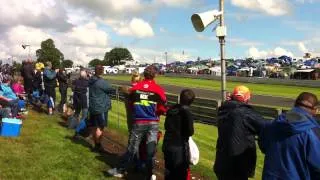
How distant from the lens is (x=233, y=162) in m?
6.74

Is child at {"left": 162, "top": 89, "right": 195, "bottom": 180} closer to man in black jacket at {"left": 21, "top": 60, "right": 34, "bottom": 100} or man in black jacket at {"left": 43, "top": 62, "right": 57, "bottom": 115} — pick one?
man in black jacket at {"left": 43, "top": 62, "right": 57, "bottom": 115}

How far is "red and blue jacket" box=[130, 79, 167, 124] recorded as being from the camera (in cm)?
912

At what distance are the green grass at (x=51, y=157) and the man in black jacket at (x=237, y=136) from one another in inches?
139

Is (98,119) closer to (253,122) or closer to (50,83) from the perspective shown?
(253,122)

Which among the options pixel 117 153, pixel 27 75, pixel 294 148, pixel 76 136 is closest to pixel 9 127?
pixel 76 136

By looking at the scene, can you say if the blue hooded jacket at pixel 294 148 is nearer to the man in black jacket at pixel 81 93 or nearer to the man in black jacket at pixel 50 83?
the man in black jacket at pixel 81 93

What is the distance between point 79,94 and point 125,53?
176 metres

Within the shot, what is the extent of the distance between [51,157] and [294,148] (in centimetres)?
698

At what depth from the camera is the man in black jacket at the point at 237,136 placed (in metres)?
6.59

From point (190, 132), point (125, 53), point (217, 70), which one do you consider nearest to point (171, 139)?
point (190, 132)

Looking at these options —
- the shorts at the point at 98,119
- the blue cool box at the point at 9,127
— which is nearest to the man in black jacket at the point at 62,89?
the blue cool box at the point at 9,127

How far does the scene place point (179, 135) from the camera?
8.20 meters

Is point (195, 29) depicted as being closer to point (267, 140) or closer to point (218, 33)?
point (218, 33)

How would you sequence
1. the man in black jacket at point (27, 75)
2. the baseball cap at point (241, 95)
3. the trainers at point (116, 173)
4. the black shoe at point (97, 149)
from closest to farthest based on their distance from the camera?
1. the baseball cap at point (241, 95)
2. the trainers at point (116, 173)
3. the black shoe at point (97, 149)
4. the man in black jacket at point (27, 75)
